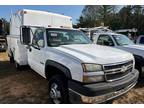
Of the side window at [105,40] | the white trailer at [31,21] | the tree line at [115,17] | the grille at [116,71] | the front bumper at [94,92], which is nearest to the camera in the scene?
the front bumper at [94,92]

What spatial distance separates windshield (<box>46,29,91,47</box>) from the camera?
15.9 ft

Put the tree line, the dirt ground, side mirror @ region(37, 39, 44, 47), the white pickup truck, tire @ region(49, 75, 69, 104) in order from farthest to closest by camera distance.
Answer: the tree line, side mirror @ region(37, 39, 44, 47), the dirt ground, tire @ region(49, 75, 69, 104), the white pickup truck

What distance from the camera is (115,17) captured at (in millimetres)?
44188

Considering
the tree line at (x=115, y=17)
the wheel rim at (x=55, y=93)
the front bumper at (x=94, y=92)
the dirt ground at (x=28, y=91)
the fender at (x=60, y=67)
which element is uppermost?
the tree line at (x=115, y=17)

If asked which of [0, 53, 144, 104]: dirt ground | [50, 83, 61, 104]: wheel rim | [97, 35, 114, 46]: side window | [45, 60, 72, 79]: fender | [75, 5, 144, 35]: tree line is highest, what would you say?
[75, 5, 144, 35]: tree line

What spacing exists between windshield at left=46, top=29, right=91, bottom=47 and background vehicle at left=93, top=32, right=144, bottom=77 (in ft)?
6.49

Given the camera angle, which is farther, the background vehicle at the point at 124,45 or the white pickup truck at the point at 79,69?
the background vehicle at the point at 124,45

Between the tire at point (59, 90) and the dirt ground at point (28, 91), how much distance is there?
53 cm

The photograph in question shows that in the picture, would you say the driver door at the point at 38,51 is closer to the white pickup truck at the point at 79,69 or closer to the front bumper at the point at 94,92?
Result: the white pickup truck at the point at 79,69

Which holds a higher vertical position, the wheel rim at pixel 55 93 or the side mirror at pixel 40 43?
the side mirror at pixel 40 43

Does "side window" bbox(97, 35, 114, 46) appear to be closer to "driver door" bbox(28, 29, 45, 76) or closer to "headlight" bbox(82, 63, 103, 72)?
"driver door" bbox(28, 29, 45, 76)

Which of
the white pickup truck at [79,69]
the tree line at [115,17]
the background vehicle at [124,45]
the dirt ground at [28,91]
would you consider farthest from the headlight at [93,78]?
the tree line at [115,17]

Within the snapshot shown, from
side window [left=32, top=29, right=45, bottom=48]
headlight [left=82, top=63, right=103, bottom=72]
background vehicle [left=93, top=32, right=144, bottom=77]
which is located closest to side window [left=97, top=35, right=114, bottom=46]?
background vehicle [left=93, top=32, right=144, bottom=77]

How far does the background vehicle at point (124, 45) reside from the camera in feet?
20.1
